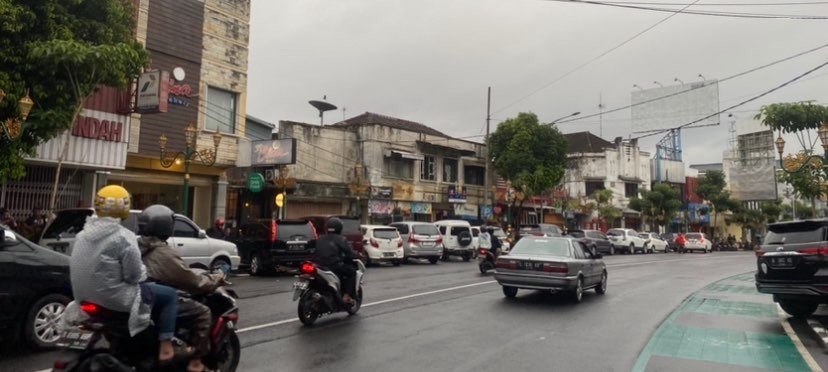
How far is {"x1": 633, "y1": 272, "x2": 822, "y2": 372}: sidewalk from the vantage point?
22.6 ft

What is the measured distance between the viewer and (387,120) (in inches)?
1551

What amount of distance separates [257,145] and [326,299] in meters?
15.2

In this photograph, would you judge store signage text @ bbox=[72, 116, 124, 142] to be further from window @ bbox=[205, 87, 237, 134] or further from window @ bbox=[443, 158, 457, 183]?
window @ bbox=[443, 158, 457, 183]

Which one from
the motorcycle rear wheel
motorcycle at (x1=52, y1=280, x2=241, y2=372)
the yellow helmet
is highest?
the yellow helmet

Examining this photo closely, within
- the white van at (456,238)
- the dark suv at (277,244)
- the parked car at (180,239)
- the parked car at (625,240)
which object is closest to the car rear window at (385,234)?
the dark suv at (277,244)

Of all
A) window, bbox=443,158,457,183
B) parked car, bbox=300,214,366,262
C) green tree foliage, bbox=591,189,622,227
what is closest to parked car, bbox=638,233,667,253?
green tree foliage, bbox=591,189,622,227

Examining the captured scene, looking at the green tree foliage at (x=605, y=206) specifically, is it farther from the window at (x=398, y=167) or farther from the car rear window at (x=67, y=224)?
the car rear window at (x=67, y=224)

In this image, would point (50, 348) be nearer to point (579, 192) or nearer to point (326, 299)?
point (326, 299)

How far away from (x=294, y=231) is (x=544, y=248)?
7965mm

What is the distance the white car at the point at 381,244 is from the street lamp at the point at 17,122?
1149cm

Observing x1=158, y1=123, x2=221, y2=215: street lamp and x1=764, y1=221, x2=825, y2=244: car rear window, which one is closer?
x1=764, y1=221, x2=825, y2=244: car rear window

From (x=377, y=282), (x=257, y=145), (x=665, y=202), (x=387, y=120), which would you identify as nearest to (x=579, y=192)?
(x=665, y=202)

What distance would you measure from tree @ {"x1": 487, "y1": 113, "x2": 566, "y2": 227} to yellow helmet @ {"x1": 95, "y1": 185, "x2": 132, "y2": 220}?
33.9 meters

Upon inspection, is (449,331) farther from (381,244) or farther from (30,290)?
(381,244)
